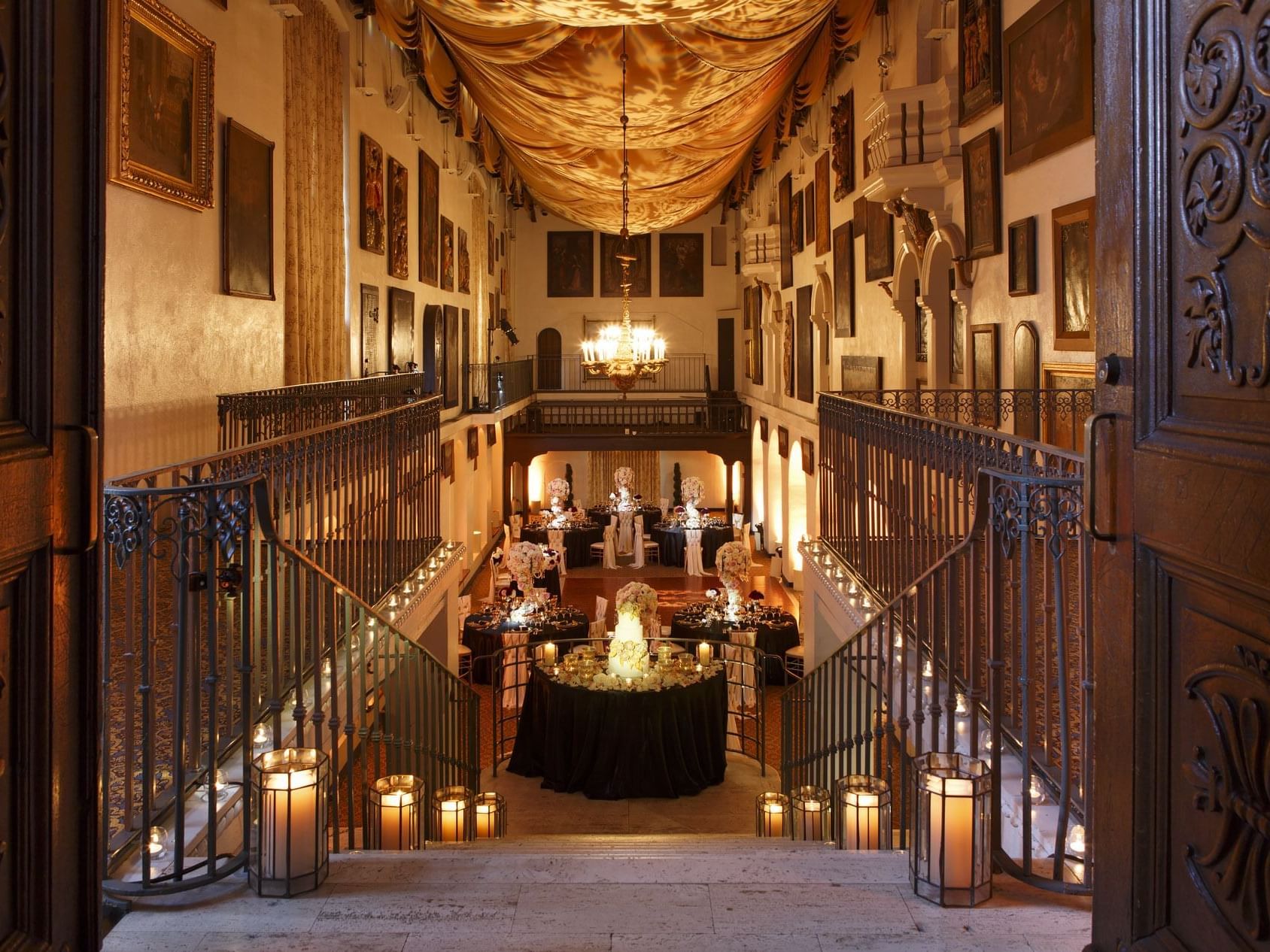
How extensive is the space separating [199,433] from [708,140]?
384 inches

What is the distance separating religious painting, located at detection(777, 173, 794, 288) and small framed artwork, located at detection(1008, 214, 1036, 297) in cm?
1224

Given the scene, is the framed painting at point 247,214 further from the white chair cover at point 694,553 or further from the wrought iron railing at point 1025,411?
the white chair cover at point 694,553

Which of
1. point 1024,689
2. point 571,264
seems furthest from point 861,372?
point 571,264

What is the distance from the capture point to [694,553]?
22406 mm

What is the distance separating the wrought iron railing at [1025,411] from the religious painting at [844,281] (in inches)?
225

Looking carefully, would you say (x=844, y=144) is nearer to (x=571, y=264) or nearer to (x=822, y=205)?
(x=822, y=205)

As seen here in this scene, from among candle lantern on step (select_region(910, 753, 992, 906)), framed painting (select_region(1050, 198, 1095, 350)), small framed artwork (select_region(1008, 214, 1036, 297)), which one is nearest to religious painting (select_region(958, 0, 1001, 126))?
small framed artwork (select_region(1008, 214, 1036, 297))

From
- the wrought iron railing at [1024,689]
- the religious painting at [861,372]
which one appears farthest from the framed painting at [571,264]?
the wrought iron railing at [1024,689]

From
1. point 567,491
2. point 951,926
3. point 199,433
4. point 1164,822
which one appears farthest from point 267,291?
point 567,491

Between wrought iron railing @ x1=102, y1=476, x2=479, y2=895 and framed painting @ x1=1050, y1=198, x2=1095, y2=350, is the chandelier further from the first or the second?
wrought iron railing @ x1=102, y1=476, x2=479, y2=895

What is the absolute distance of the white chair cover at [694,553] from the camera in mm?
22391

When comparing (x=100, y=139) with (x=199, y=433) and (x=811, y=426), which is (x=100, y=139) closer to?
(x=199, y=433)

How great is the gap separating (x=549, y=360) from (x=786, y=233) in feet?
39.8

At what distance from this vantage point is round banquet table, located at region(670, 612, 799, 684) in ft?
44.5
